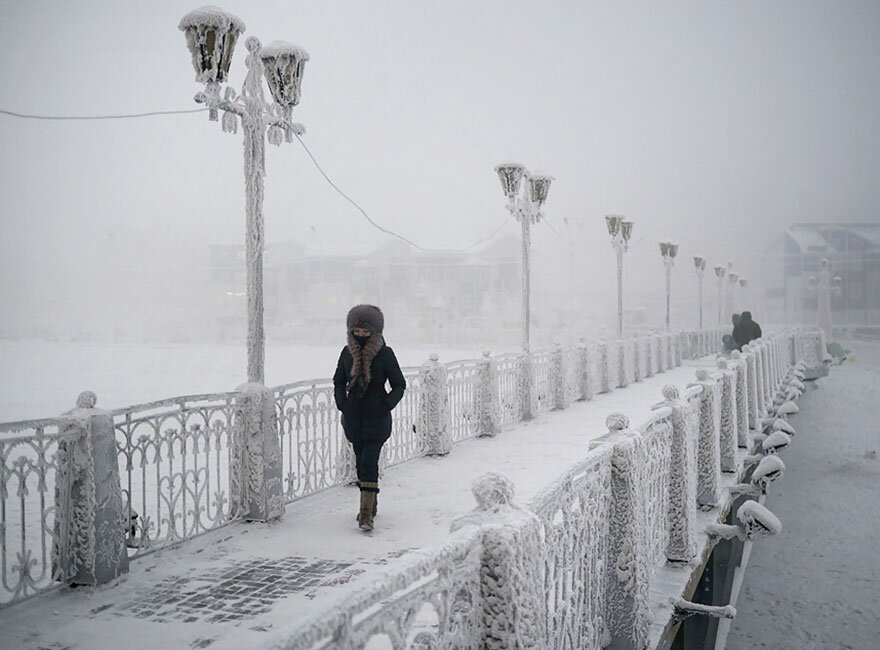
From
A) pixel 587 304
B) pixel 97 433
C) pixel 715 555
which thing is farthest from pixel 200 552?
pixel 587 304

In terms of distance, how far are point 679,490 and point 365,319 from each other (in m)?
3.08

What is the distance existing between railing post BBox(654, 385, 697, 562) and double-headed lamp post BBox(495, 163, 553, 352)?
8.81m

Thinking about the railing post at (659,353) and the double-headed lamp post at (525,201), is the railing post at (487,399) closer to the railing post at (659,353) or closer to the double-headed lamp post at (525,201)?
the double-headed lamp post at (525,201)

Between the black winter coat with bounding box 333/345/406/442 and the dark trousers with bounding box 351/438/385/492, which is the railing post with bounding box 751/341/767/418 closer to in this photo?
the black winter coat with bounding box 333/345/406/442

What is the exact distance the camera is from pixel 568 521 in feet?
11.4

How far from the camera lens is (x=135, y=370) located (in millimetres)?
41281

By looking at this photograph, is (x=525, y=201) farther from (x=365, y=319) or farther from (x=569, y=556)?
(x=569, y=556)

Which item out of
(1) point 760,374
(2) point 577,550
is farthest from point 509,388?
(2) point 577,550

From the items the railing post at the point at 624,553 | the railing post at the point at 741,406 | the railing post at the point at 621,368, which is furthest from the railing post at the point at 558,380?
the railing post at the point at 624,553

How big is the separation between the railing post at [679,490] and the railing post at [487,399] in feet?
21.7

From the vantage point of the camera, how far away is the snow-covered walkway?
4.48 metres

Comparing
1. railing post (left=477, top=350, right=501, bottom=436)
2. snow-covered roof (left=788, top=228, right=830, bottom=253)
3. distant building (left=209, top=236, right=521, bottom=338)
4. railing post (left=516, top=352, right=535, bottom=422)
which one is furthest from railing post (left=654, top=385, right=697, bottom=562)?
snow-covered roof (left=788, top=228, right=830, bottom=253)

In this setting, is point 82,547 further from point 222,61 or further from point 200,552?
point 222,61

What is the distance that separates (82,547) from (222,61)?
4466mm
